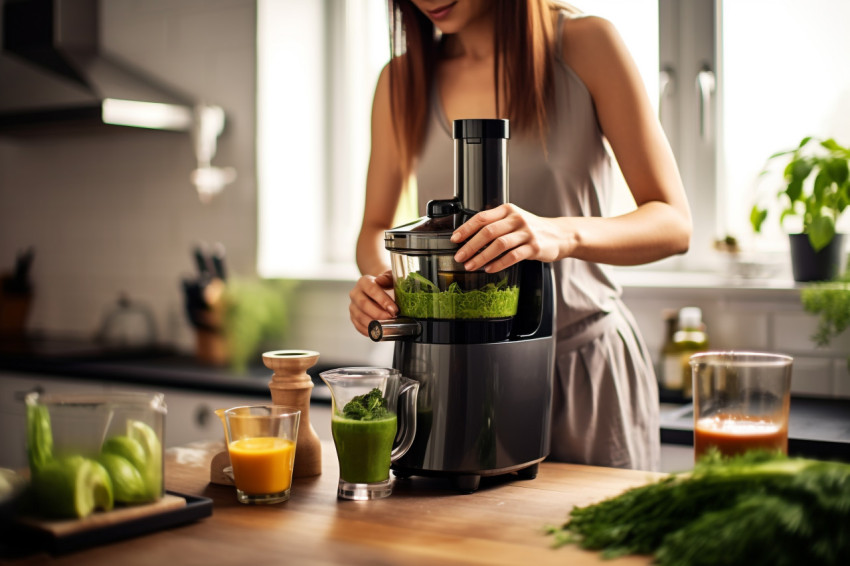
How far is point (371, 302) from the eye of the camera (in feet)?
4.01

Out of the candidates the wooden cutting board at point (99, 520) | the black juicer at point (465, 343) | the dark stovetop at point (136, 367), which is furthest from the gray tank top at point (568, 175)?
the dark stovetop at point (136, 367)

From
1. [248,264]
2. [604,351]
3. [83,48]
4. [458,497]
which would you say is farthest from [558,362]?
[83,48]

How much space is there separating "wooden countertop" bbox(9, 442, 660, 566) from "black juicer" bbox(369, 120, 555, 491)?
5 centimetres

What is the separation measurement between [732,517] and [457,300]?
0.42 metres

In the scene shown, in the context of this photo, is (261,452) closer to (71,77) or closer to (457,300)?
(457,300)

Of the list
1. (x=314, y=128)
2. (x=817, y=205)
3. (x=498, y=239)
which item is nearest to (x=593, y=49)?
(x=498, y=239)

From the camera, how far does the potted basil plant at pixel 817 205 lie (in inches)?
79.6

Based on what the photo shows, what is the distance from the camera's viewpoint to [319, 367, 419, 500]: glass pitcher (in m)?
1.07

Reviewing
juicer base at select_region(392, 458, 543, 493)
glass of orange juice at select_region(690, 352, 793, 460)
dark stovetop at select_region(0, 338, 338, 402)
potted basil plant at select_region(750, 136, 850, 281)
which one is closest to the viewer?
glass of orange juice at select_region(690, 352, 793, 460)

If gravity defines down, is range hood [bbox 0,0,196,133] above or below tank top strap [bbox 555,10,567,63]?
above

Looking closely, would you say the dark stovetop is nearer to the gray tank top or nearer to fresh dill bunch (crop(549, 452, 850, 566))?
the gray tank top

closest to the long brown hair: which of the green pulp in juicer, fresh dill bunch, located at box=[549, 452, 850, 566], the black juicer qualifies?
the black juicer

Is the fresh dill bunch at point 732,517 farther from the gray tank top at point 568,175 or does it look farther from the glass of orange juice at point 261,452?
the gray tank top at point 568,175

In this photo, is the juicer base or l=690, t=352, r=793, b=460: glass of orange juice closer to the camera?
l=690, t=352, r=793, b=460: glass of orange juice
